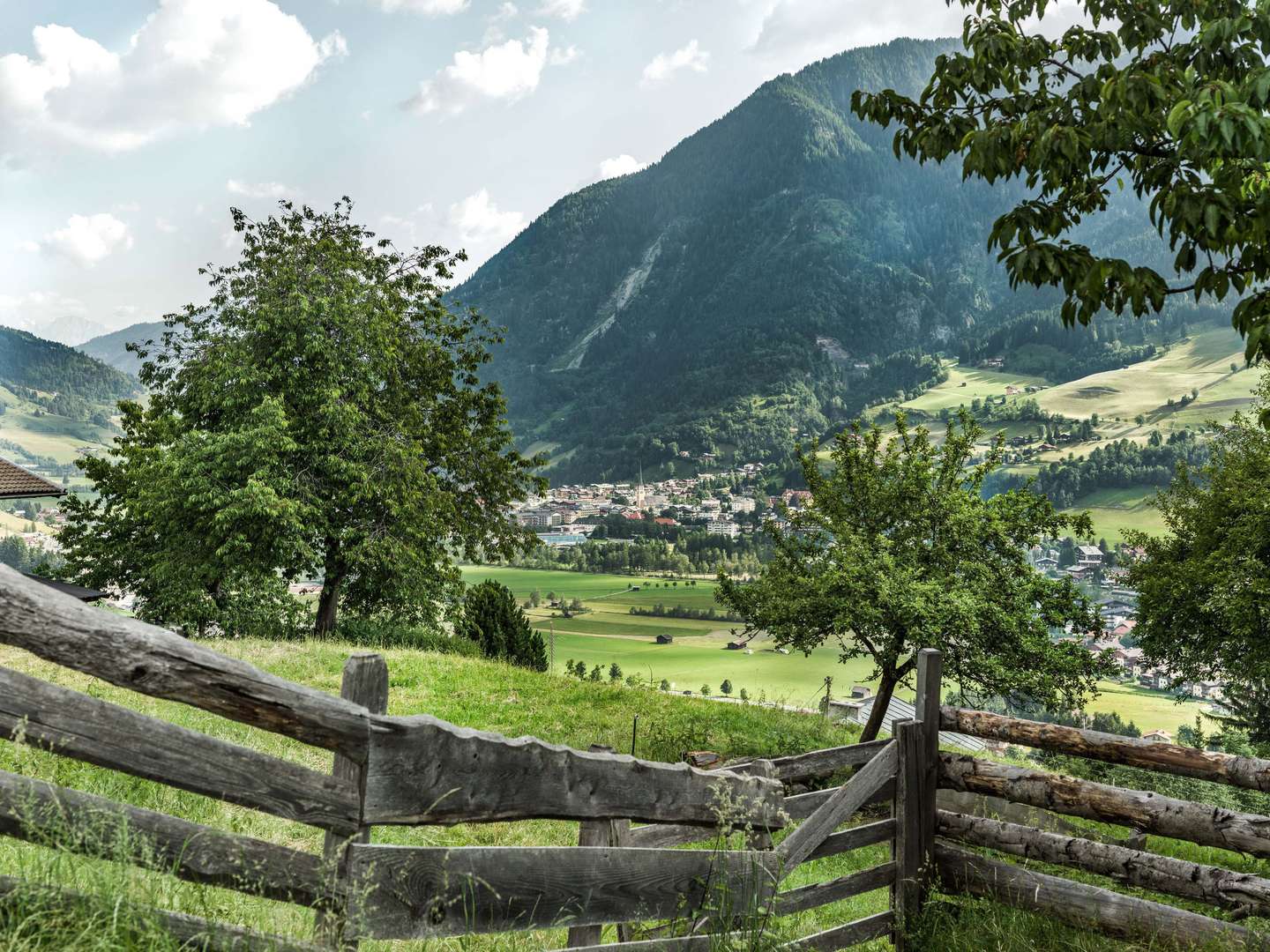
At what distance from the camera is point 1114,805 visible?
457 centimetres

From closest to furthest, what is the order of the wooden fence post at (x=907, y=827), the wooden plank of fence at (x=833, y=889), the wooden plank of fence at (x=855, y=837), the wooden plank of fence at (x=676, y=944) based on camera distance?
1. the wooden plank of fence at (x=676, y=944)
2. the wooden plank of fence at (x=833, y=889)
3. the wooden plank of fence at (x=855, y=837)
4. the wooden fence post at (x=907, y=827)

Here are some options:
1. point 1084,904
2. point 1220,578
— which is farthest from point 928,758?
point 1220,578

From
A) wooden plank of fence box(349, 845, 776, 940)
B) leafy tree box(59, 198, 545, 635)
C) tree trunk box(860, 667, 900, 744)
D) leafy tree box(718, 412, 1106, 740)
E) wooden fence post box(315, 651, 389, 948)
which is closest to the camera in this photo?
wooden fence post box(315, 651, 389, 948)

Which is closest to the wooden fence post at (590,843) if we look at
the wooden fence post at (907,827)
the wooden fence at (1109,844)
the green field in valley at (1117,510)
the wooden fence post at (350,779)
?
the wooden fence post at (350,779)

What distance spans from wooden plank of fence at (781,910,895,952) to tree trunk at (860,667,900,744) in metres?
12.0

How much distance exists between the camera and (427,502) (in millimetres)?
24031

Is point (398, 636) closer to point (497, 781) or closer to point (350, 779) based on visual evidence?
point (497, 781)

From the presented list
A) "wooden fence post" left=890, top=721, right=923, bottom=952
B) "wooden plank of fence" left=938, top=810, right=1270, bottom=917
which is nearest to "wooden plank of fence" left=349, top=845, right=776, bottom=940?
Result: "wooden fence post" left=890, top=721, right=923, bottom=952

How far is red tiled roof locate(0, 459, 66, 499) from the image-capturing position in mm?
19562

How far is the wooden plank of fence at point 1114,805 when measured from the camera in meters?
4.18

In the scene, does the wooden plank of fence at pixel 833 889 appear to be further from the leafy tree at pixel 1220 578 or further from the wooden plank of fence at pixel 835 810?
the leafy tree at pixel 1220 578

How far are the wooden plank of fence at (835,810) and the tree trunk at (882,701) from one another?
12255mm

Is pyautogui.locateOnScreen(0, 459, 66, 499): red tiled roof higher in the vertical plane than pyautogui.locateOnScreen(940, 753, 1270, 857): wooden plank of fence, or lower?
higher

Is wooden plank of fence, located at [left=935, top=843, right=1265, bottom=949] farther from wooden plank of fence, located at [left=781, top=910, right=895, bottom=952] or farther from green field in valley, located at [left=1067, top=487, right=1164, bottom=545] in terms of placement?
green field in valley, located at [left=1067, top=487, right=1164, bottom=545]
